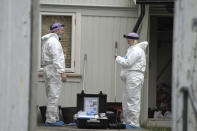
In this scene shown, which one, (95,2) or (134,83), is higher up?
(95,2)

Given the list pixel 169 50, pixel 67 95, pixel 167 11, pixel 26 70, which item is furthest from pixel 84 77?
pixel 26 70

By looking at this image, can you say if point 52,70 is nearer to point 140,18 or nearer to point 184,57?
point 140,18

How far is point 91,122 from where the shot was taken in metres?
9.44

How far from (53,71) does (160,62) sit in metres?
5.28

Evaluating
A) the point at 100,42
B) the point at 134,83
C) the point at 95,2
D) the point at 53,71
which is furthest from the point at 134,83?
the point at 95,2

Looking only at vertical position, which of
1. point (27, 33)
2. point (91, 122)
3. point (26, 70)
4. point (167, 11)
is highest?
point (167, 11)

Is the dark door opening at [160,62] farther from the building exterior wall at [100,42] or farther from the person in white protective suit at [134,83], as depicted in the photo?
the person in white protective suit at [134,83]

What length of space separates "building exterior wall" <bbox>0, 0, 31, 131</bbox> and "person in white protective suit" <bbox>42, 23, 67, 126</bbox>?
16.0ft

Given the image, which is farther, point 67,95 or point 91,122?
point 67,95

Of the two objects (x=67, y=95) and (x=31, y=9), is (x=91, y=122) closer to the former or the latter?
(x=67, y=95)

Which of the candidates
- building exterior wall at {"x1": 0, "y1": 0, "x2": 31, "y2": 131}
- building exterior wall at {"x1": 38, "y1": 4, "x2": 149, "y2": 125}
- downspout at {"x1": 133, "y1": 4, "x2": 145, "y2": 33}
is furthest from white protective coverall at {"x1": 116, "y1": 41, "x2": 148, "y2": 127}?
building exterior wall at {"x1": 0, "y1": 0, "x2": 31, "y2": 131}

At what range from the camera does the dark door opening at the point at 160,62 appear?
13227 mm

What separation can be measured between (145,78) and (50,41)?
260cm

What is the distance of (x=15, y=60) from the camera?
15.2 ft
